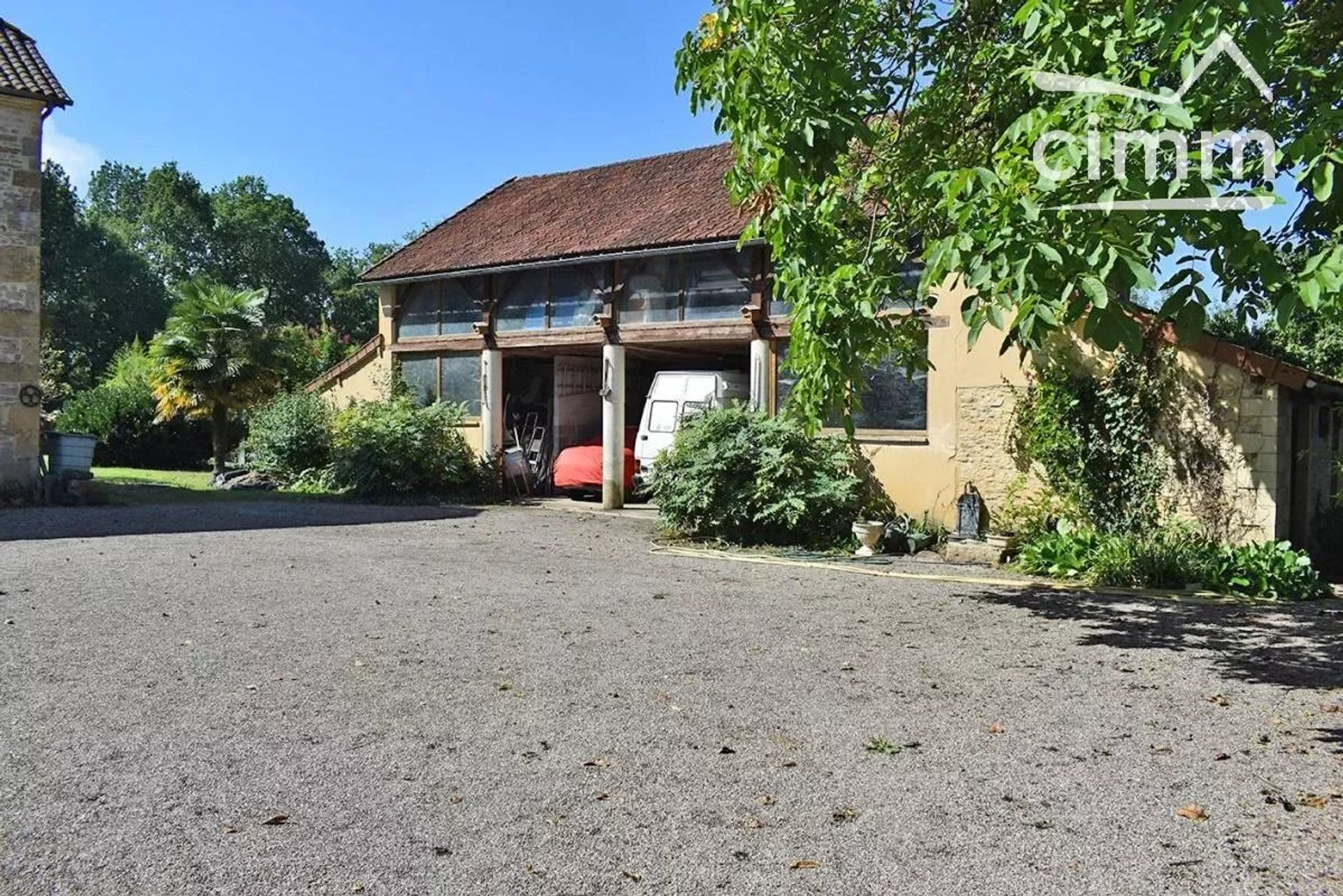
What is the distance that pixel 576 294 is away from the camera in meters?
17.2

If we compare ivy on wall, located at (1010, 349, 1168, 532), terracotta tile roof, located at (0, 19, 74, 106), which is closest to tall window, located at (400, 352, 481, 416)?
terracotta tile roof, located at (0, 19, 74, 106)

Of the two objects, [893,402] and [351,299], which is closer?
[893,402]

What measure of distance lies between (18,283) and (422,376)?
6794 mm

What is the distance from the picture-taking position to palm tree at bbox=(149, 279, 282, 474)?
68.8ft

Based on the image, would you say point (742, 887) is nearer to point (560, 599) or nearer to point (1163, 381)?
point (560, 599)

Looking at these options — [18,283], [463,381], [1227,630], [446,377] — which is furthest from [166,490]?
[1227,630]

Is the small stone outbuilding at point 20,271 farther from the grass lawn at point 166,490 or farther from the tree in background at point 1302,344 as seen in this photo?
the tree in background at point 1302,344

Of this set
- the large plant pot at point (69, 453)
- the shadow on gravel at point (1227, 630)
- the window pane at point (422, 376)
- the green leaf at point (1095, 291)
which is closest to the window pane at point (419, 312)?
the window pane at point (422, 376)

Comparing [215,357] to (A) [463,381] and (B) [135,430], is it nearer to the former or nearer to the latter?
(A) [463,381]

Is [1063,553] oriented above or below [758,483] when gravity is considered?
below

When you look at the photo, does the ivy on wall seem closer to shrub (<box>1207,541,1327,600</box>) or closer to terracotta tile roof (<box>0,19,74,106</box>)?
shrub (<box>1207,541,1327,600</box>)

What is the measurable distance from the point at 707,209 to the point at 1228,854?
13973 millimetres

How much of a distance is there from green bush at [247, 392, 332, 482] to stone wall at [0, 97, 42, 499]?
4825mm

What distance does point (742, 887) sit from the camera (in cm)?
308
